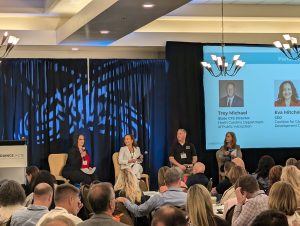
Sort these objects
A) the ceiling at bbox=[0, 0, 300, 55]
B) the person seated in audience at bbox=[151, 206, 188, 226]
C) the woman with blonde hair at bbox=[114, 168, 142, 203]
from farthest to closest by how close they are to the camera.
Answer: the ceiling at bbox=[0, 0, 300, 55] < the woman with blonde hair at bbox=[114, 168, 142, 203] < the person seated in audience at bbox=[151, 206, 188, 226]

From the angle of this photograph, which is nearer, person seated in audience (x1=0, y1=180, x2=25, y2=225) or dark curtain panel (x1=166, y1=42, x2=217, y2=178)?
person seated in audience (x1=0, y1=180, x2=25, y2=225)

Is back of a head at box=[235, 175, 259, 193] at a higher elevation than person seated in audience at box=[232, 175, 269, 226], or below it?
higher

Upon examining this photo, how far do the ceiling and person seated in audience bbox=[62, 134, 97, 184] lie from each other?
201cm

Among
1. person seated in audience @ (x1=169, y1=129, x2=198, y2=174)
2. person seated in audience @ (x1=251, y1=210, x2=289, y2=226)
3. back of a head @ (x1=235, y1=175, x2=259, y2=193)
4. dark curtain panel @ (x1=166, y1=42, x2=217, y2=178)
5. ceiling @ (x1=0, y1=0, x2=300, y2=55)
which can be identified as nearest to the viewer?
person seated in audience @ (x1=251, y1=210, x2=289, y2=226)

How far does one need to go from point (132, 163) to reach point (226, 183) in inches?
185

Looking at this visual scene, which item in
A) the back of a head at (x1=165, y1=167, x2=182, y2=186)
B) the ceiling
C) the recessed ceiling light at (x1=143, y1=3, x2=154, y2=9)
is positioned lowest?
the back of a head at (x1=165, y1=167, x2=182, y2=186)

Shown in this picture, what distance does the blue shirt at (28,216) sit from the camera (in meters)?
5.07

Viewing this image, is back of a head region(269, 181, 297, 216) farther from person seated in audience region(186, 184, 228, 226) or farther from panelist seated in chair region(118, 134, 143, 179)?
panelist seated in chair region(118, 134, 143, 179)

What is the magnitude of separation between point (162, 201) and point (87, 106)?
23.9ft

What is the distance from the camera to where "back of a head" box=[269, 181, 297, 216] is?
507 centimetres

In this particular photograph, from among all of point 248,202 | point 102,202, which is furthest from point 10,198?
point 248,202

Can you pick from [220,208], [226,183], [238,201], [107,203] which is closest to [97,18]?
[226,183]

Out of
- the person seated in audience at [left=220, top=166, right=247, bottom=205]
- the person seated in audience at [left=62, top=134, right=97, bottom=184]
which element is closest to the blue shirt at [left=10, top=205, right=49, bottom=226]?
the person seated in audience at [left=220, top=166, right=247, bottom=205]

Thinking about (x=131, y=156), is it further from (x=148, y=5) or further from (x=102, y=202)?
(x=102, y=202)
